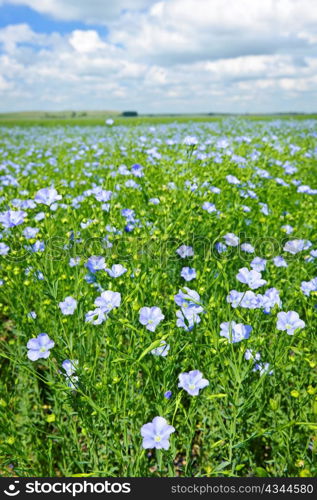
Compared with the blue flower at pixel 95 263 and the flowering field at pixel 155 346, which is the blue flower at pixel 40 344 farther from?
the blue flower at pixel 95 263

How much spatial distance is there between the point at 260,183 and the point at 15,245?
104 inches

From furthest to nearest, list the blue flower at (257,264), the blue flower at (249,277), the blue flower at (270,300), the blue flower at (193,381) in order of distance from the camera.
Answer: the blue flower at (257,264)
the blue flower at (249,277)
the blue flower at (270,300)
the blue flower at (193,381)

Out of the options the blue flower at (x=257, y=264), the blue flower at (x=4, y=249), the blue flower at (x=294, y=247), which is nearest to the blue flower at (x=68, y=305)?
the blue flower at (x=4, y=249)

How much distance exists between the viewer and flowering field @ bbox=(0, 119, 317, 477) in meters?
1.50

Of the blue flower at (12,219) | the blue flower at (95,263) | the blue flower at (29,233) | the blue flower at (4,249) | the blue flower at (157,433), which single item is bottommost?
the blue flower at (157,433)

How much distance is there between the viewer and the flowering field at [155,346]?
1.50 meters

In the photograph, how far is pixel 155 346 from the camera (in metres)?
1.37

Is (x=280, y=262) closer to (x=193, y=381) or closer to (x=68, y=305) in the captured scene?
(x=193, y=381)

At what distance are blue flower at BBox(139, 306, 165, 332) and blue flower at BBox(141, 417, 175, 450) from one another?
401 millimetres

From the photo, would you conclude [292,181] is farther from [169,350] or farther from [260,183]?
[169,350]

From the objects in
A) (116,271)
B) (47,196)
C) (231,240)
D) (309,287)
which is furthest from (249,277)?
(47,196)
